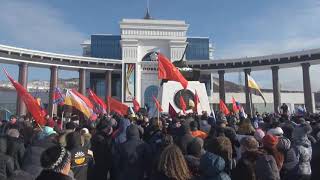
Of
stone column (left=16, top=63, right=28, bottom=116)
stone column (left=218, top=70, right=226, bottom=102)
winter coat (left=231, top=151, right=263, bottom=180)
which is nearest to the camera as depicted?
winter coat (left=231, top=151, right=263, bottom=180)

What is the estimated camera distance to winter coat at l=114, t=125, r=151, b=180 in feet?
23.0

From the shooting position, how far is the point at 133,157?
7.01 metres

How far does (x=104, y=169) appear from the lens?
7977 mm

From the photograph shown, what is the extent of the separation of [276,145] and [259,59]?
175 ft

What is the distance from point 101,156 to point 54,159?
4.47 meters

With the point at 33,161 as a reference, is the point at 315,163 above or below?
below

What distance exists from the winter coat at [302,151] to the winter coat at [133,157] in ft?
10.1

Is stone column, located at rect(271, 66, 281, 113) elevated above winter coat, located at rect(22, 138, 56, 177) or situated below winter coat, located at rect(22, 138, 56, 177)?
above

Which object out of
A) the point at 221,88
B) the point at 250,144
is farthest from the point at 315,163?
the point at 221,88

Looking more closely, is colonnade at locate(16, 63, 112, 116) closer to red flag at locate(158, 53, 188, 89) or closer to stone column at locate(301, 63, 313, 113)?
red flag at locate(158, 53, 188, 89)

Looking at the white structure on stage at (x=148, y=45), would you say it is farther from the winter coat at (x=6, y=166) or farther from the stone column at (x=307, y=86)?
the winter coat at (x=6, y=166)

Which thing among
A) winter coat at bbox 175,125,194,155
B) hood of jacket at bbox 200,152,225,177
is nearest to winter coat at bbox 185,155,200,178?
hood of jacket at bbox 200,152,225,177

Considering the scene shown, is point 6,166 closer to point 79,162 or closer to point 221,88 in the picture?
point 79,162

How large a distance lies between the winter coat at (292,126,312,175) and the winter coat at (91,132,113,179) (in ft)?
13.7
